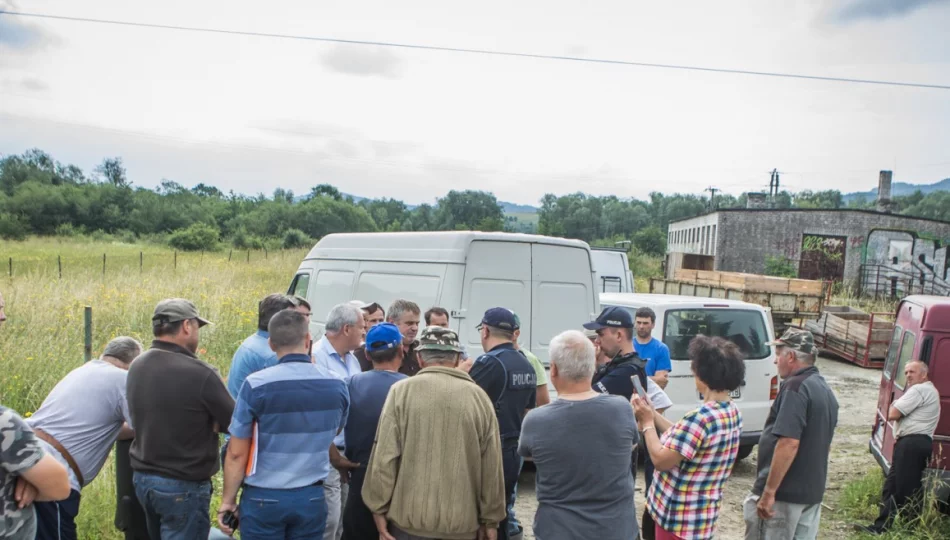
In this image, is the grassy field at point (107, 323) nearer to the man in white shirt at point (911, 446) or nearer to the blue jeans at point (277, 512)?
the man in white shirt at point (911, 446)

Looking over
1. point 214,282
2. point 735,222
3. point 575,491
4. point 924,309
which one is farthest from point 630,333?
point 735,222

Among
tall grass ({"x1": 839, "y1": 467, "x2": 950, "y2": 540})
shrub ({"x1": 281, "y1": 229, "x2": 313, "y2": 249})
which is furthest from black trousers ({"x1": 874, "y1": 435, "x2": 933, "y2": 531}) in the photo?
shrub ({"x1": 281, "y1": 229, "x2": 313, "y2": 249})

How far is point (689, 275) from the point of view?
76.6 ft

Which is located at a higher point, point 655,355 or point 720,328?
point 720,328

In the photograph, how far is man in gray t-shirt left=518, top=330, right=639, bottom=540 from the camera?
3000 mm

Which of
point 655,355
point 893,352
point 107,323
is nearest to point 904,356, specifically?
point 893,352

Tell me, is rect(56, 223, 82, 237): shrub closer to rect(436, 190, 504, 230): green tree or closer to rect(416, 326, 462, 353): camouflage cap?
rect(436, 190, 504, 230): green tree

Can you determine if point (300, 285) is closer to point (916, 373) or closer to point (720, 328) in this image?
point (720, 328)

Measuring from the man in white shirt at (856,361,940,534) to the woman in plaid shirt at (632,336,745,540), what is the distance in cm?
321

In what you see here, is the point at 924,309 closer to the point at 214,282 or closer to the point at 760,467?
the point at 760,467

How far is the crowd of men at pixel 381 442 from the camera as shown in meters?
3.05

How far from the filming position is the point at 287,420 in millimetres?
3242

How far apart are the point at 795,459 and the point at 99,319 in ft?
36.1

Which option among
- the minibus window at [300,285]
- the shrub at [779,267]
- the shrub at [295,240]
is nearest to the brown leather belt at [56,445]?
the minibus window at [300,285]
